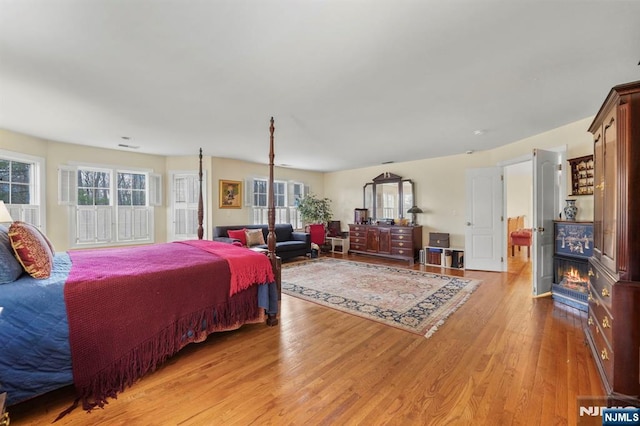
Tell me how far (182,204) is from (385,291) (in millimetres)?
4782

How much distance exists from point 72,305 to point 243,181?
16.9 ft

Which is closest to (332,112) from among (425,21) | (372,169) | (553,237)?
(425,21)

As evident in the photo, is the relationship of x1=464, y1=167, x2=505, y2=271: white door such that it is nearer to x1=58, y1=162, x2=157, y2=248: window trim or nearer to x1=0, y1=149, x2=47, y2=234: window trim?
x1=58, y1=162, x2=157, y2=248: window trim

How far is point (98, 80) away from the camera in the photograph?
8.17ft

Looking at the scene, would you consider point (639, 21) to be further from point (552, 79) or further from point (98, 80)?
point (98, 80)

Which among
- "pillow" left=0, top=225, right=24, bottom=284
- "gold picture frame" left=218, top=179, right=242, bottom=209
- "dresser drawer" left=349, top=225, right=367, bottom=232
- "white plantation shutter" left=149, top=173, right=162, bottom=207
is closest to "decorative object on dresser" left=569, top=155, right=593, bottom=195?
"dresser drawer" left=349, top=225, right=367, bottom=232

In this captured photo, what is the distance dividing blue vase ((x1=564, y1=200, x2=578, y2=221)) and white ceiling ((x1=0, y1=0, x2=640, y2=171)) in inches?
44.5

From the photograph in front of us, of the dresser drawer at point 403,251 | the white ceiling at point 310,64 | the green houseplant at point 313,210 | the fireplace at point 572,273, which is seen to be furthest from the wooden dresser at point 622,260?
the green houseplant at point 313,210

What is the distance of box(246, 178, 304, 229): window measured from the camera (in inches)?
273

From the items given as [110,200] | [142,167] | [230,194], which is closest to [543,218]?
[230,194]

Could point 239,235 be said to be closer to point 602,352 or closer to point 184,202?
point 184,202

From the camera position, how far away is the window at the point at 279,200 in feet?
22.7

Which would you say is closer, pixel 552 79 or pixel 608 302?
pixel 608 302

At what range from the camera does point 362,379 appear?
6.22ft
